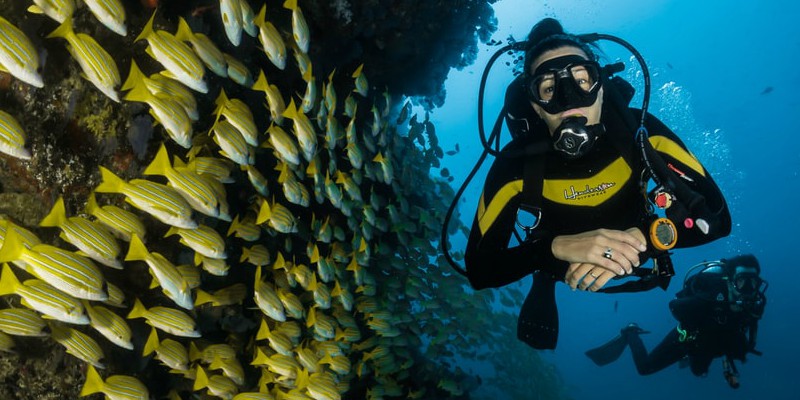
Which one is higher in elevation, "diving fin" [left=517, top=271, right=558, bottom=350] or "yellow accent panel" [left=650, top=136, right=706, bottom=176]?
"yellow accent panel" [left=650, top=136, right=706, bottom=176]

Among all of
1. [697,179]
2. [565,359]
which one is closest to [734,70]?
[565,359]

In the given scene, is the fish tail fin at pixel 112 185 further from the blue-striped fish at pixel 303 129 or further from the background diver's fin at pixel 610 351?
the background diver's fin at pixel 610 351

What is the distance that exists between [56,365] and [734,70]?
3453 inches

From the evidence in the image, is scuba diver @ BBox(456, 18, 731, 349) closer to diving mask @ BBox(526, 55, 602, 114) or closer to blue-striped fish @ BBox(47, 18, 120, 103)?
diving mask @ BBox(526, 55, 602, 114)

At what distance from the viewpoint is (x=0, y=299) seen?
11.0 ft

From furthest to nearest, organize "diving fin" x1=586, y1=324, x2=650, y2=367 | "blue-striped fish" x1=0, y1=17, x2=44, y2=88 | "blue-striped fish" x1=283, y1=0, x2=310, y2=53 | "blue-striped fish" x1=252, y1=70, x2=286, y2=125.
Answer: "diving fin" x1=586, y1=324, x2=650, y2=367 → "blue-striped fish" x1=252, y1=70, x2=286, y2=125 → "blue-striped fish" x1=283, y1=0, x2=310, y2=53 → "blue-striped fish" x1=0, y1=17, x2=44, y2=88

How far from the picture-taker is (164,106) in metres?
2.86

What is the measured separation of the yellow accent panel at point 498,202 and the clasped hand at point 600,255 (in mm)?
746

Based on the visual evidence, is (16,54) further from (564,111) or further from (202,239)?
(564,111)

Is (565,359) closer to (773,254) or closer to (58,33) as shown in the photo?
(773,254)

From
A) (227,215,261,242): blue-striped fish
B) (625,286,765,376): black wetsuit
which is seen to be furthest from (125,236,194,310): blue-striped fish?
(625,286,765,376): black wetsuit

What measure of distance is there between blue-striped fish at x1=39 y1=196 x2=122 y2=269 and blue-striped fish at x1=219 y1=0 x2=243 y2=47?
1.65 meters

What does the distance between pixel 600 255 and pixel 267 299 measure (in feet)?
9.55

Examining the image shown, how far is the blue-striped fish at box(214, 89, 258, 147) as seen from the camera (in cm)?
351
